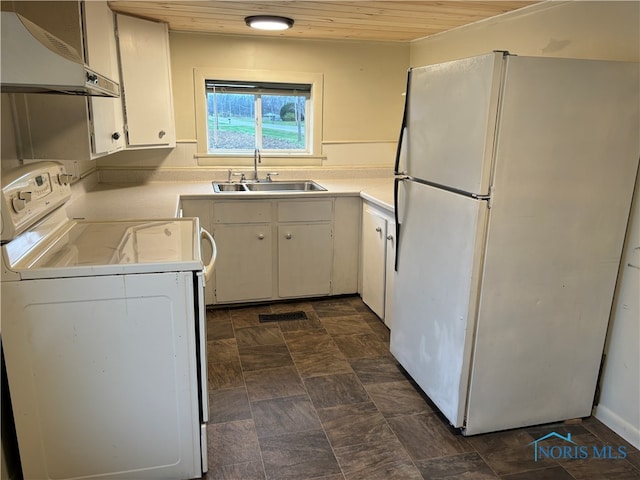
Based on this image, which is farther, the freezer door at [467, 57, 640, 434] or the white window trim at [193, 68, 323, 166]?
the white window trim at [193, 68, 323, 166]

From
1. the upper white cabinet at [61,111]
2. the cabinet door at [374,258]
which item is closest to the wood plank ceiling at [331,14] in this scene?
the upper white cabinet at [61,111]

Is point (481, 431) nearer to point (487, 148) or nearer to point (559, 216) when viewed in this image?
point (559, 216)

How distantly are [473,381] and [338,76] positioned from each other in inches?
110

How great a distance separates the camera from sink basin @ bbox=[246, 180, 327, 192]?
384cm

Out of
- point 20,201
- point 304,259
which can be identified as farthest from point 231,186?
point 20,201

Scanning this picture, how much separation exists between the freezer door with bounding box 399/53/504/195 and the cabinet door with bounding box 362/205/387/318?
0.88 meters

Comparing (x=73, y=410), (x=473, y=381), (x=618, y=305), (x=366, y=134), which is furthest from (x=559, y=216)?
(x=366, y=134)

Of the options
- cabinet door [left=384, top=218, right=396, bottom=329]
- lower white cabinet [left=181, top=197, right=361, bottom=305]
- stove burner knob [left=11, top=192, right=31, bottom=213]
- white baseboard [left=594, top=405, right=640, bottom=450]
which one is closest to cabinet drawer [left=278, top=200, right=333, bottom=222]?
lower white cabinet [left=181, top=197, right=361, bottom=305]

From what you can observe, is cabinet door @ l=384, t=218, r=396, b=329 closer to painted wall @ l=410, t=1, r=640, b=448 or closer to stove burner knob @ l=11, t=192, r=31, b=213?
painted wall @ l=410, t=1, r=640, b=448

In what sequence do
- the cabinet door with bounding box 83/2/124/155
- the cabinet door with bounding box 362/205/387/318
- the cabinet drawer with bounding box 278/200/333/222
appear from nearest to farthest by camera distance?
the cabinet door with bounding box 83/2/124/155 < the cabinet door with bounding box 362/205/387/318 < the cabinet drawer with bounding box 278/200/333/222

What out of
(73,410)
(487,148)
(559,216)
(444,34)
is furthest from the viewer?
(444,34)

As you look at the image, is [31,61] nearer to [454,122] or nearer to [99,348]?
[99,348]

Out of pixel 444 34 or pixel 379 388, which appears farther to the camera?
pixel 444 34

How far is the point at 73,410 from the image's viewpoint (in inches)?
65.6
